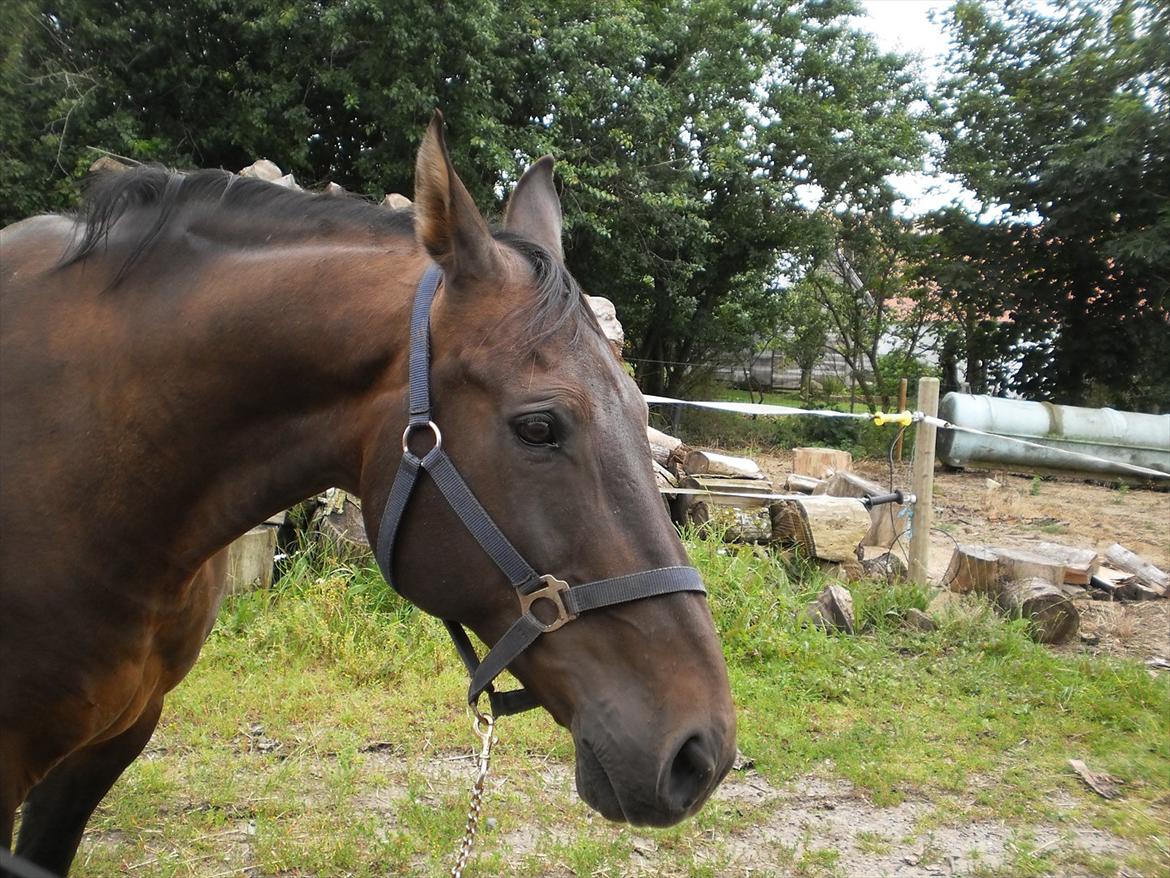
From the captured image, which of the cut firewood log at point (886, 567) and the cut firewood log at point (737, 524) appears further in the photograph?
the cut firewood log at point (737, 524)

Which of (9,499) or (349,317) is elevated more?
(349,317)

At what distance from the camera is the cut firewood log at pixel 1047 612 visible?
521cm

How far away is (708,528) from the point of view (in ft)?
19.4

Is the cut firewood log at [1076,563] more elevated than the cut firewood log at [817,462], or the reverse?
the cut firewood log at [817,462]

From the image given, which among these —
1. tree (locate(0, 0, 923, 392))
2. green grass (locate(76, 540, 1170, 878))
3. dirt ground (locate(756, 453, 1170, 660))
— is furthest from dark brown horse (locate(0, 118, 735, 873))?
tree (locate(0, 0, 923, 392))

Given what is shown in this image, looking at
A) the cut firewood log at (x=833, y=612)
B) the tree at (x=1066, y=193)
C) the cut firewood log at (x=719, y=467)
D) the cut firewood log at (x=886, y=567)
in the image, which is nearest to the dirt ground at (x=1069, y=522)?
the cut firewood log at (x=886, y=567)

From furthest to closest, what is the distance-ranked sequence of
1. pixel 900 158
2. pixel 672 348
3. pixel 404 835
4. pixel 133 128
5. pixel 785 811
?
pixel 672 348
pixel 900 158
pixel 133 128
pixel 785 811
pixel 404 835

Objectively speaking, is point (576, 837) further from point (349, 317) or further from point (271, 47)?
point (271, 47)

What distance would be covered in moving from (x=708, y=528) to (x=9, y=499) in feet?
15.5

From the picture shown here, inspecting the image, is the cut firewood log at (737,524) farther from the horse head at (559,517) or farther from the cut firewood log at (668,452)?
the horse head at (559,517)

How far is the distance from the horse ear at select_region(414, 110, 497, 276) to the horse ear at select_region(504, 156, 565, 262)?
39 cm

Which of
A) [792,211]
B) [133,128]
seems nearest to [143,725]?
[133,128]

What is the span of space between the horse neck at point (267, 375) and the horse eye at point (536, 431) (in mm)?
335

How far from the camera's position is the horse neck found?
167 centimetres
